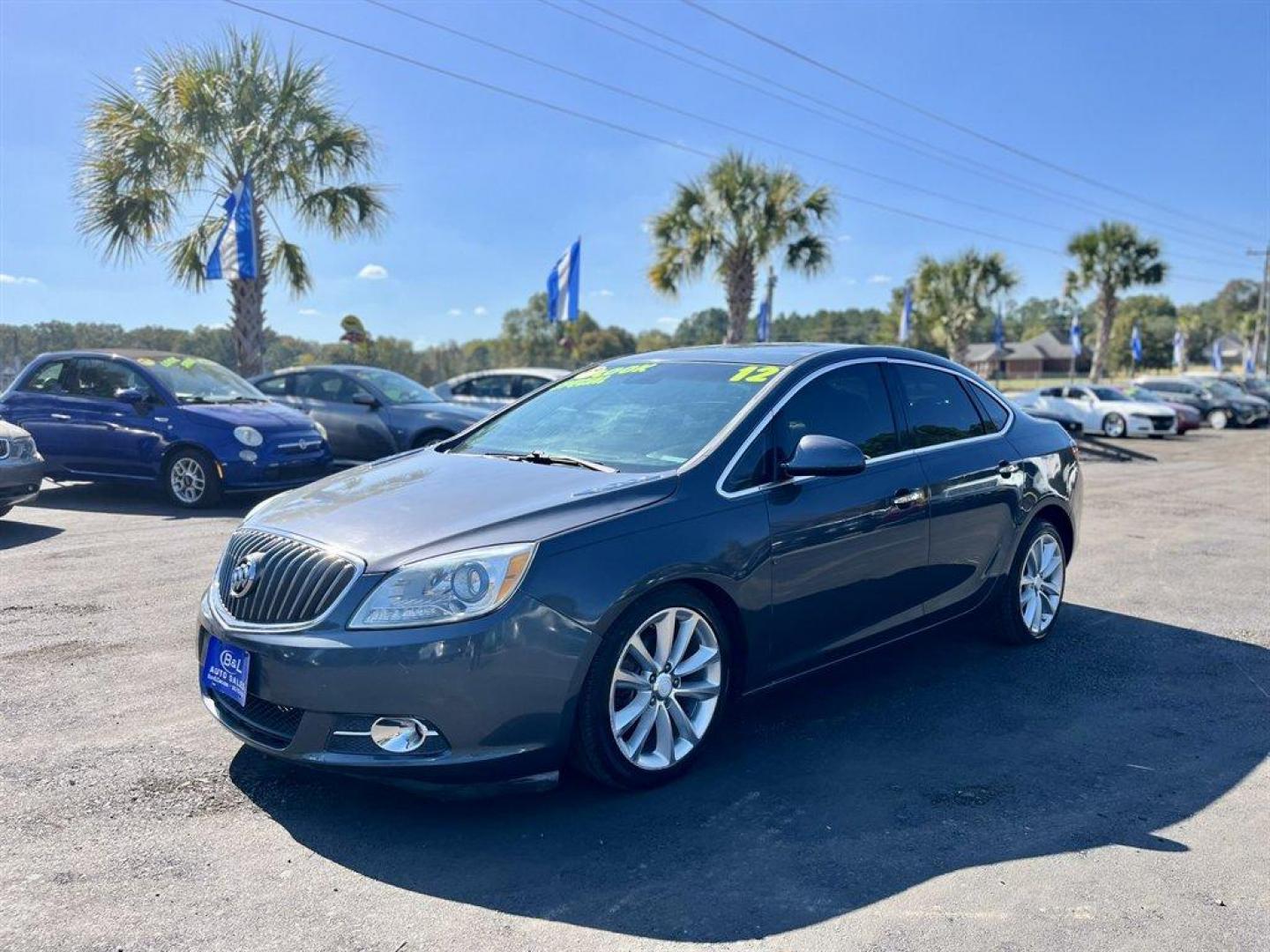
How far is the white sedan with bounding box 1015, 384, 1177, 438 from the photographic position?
25.3m

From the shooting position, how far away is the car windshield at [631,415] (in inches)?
158

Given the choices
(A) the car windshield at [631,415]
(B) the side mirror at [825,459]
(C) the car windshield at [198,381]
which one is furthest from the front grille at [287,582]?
(C) the car windshield at [198,381]

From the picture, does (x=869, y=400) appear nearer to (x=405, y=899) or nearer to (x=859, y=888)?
(x=859, y=888)

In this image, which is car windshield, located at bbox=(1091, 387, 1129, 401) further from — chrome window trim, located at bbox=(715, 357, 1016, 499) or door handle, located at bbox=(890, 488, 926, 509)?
door handle, located at bbox=(890, 488, 926, 509)

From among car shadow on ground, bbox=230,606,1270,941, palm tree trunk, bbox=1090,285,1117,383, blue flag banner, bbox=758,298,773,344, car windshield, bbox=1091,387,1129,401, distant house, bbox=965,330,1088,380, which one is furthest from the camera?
distant house, bbox=965,330,1088,380

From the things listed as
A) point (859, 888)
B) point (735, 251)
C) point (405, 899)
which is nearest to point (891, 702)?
point (859, 888)

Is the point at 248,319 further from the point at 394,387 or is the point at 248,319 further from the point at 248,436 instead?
the point at 248,436

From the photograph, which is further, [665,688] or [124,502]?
[124,502]

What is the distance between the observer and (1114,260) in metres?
40.3

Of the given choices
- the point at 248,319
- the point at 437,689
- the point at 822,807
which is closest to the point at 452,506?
the point at 437,689

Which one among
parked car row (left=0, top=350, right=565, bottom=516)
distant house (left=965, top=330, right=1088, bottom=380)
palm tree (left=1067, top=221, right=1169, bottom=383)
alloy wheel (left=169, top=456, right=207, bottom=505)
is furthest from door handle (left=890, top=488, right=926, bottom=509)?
distant house (left=965, top=330, right=1088, bottom=380)

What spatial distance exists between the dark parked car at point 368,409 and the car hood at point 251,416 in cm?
154

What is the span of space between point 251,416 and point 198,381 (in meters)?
1.00

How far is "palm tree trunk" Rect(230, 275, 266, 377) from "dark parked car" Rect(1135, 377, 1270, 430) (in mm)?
26767
